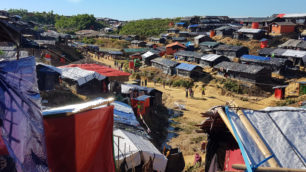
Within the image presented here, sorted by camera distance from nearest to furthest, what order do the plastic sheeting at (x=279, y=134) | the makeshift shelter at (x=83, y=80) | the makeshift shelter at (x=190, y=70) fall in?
the plastic sheeting at (x=279, y=134) → the makeshift shelter at (x=83, y=80) → the makeshift shelter at (x=190, y=70)

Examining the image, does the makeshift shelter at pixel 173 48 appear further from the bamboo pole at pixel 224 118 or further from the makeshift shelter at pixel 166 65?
the bamboo pole at pixel 224 118

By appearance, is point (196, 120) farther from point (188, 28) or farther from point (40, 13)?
point (40, 13)

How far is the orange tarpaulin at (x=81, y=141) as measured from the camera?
12.1ft

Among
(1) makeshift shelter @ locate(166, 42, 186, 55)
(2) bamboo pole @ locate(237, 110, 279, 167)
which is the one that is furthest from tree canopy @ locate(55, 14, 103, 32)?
(2) bamboo pole @ locate(237, 110, 279, 167)

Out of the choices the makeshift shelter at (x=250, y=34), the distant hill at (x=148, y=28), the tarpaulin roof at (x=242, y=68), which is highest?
the distant hill at (x=148, y=28)

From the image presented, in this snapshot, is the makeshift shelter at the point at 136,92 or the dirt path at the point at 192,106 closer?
the dirt path at the point at 192,106

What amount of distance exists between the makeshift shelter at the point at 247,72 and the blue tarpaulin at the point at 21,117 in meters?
32.6

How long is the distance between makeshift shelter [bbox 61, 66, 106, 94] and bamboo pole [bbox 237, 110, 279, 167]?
18.5 meters

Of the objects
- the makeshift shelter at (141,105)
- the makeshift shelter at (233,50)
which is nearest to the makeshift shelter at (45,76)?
the makeshift shelter at (141,105)

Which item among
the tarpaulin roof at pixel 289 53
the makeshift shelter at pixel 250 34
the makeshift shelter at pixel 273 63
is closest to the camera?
the makeshift shelter at pixel 273 63

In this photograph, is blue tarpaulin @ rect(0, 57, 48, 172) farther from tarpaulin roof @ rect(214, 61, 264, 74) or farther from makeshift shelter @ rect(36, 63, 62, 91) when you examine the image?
tarpaulin roof @ rect(214, 61, 264, 74)

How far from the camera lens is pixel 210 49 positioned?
49.6 m

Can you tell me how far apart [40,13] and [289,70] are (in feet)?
355

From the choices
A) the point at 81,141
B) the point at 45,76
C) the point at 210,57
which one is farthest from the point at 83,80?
the point at 210,57
